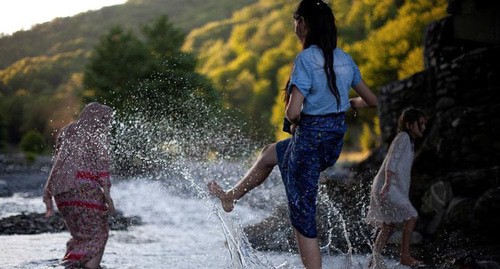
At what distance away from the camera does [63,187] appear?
6012mm

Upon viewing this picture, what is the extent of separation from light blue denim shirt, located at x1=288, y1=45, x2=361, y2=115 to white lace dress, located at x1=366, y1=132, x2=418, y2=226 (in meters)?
2.17

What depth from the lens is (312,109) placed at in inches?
182

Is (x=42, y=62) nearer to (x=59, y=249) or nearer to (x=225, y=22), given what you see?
(x=225, y=22)

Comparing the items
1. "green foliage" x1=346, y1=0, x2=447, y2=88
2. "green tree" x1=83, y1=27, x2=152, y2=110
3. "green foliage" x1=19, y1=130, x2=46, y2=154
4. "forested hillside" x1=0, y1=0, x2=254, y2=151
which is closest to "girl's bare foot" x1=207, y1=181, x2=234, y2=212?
"green tree" x1=83, y1=27, x2=152, y2=110

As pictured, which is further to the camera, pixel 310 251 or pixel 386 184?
pixel 386 184

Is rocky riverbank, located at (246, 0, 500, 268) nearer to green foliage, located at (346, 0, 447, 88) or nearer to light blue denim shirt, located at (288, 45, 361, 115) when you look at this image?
light blue denim shirt, located at (288, 45, 361, 115)

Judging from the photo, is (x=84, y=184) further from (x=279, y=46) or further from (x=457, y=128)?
(x=279, y=46)

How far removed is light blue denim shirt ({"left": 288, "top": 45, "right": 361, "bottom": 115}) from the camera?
14.7 feet

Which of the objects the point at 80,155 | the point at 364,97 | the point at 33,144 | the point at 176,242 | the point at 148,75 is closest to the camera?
the point at 364,97

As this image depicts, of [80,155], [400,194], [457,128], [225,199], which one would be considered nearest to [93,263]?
[80,155]

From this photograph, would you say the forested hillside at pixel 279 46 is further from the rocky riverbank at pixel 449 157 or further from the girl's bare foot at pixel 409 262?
the girl's bare foot at pixel 409 262

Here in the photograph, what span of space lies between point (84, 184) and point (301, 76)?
243 centimetres

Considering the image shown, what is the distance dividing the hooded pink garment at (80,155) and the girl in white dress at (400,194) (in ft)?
8.42

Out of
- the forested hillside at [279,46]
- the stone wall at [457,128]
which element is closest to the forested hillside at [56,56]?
the forested hillside at [279,46]
